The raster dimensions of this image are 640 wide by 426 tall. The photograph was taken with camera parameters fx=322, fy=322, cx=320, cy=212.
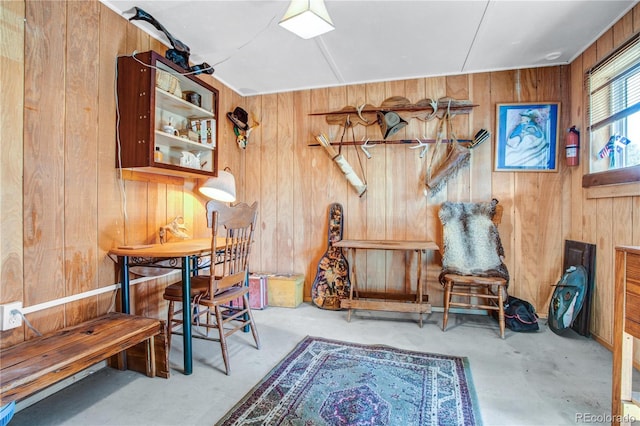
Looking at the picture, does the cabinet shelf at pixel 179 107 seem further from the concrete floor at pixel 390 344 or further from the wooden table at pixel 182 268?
the concrete floor at pixel 390 344

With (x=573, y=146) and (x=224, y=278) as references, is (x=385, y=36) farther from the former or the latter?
(x=224, y=278)

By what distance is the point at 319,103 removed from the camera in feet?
11.3

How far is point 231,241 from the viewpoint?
213 cm

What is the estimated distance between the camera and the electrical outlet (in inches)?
61.1

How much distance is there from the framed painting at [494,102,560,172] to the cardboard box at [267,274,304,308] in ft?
7.36

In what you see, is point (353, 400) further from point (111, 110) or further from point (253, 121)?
point (253, 121)

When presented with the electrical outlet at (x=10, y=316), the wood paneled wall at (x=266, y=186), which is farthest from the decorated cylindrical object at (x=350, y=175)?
the electrical outlet at (x=10, y=316)

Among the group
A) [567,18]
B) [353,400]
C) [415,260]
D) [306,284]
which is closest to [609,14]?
[567,18]

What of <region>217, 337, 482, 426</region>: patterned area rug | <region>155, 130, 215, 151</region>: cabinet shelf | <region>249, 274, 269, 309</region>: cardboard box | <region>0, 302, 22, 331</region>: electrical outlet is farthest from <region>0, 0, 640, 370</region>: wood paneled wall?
<region>217, 337, 482, 426</region>: patterned area rug

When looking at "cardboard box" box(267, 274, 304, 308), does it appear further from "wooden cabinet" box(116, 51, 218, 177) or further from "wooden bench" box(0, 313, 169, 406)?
"wooden bench" box(0, 313, 169, 406)

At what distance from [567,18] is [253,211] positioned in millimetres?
2503

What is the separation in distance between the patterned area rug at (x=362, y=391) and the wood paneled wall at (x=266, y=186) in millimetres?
1156

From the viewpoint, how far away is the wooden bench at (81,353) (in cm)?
129

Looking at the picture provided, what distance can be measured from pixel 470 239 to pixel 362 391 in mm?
1706
